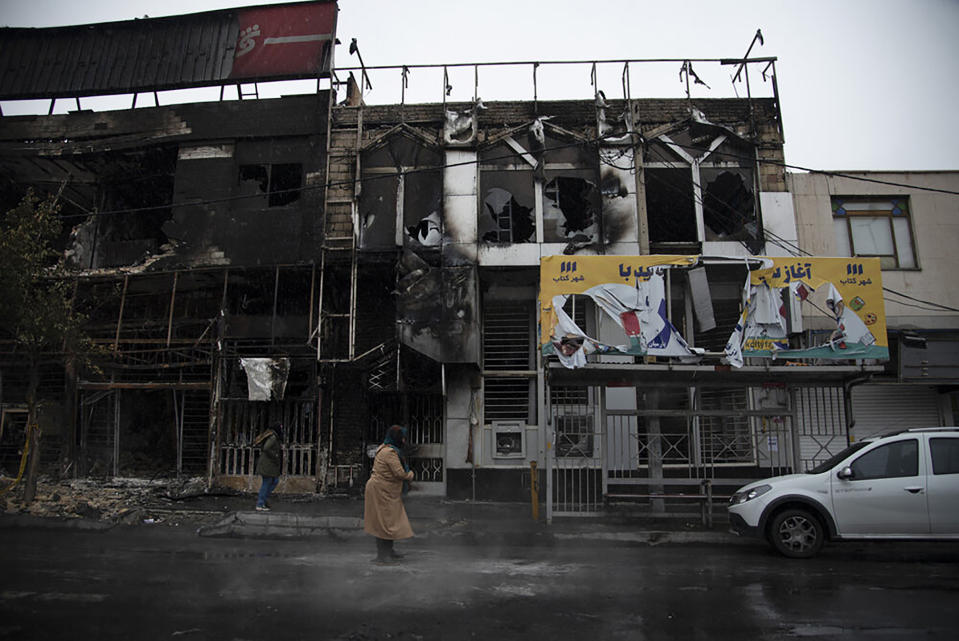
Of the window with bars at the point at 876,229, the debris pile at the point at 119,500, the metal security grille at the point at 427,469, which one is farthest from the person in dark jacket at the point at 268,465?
the window with bars at the point at 876,229

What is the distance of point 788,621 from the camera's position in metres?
5.38

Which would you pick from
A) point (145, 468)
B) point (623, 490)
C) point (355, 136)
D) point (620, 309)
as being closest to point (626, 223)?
point (620, 309)

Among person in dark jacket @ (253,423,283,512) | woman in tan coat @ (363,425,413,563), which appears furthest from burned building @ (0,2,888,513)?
woman in tan coat @ (363,425,413,563)

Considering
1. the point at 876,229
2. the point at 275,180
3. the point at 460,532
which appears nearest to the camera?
the point at 460,532

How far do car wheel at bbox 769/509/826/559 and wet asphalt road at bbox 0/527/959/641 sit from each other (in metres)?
0.22

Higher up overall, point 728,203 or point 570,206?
point 728,203

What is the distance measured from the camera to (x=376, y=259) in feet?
45.9

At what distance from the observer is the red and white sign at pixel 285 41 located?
51.5ft

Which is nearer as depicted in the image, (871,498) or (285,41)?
(871,498)

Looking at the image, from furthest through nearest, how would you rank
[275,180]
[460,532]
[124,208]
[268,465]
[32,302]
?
1. [124,208]
2. [275,180]
3. [268,465]
4. [32,302]
5. [460,532]

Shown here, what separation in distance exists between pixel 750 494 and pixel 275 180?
12263 mm

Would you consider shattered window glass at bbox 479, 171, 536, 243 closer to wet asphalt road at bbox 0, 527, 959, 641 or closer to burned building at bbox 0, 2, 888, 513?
burned building at bbox 0, 2, 888, 513

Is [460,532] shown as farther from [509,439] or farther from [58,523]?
[58,523]

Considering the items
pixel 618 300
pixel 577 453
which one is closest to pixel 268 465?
pixel 577 453
